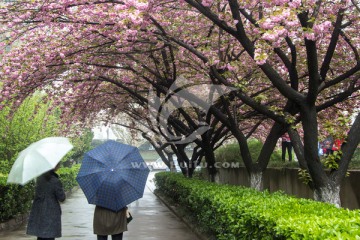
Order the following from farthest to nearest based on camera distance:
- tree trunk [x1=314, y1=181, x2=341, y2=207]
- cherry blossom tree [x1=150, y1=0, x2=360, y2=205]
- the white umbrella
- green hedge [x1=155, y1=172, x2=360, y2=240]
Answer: tree trunk [x1=314, y1=181, x2=341, y2=207] < cherry blossom tree [x1=150, y1=0, x2=360, y2=205] < the white umbrella < green hedge [x1=155, y1=172, x2=360, y2=240]

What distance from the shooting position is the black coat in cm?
782

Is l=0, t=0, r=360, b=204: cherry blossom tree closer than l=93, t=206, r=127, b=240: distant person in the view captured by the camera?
No

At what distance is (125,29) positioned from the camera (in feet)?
35.2

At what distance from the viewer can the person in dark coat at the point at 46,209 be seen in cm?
782

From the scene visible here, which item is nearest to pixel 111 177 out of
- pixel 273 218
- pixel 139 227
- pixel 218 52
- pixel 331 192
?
pixel 273 218

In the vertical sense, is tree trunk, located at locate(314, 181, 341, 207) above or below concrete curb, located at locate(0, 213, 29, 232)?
above

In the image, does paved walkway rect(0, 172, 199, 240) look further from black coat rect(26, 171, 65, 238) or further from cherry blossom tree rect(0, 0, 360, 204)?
black coat rect(26, 171, 65, 238)

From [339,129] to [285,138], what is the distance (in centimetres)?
1011

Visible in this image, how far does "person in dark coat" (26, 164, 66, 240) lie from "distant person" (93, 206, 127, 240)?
1.80ft

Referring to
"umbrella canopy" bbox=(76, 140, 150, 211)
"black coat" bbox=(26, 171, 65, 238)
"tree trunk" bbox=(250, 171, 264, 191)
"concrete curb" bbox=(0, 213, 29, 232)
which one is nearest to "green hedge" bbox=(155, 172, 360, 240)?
"umbrella canopy" bbox=(76, 140, 150, 211)

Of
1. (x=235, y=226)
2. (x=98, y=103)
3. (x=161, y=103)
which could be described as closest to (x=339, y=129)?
(x=235, y=226)

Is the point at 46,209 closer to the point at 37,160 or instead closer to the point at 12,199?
the point at 37,160

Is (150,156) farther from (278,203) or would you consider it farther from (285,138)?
(278,203)

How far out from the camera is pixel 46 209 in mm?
7859
